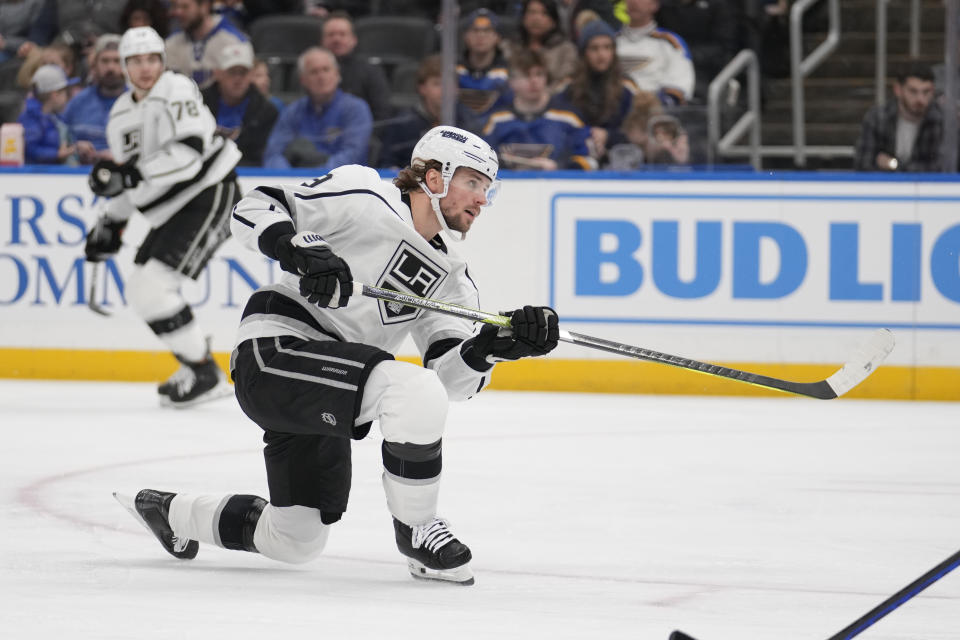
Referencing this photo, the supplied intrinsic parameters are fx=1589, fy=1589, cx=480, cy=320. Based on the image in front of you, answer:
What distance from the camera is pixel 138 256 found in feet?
20.8

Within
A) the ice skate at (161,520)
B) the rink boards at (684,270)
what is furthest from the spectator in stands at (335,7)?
the ice skate at (161,520)

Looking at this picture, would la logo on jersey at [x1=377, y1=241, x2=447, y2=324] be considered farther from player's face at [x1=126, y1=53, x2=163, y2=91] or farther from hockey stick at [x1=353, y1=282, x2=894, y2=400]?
player's face at [x1=126, y1=53, x2=163, y2=91]

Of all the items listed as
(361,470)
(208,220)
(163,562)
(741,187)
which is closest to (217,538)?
(163,562)

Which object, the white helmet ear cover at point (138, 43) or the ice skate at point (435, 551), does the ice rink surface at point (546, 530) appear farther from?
the white helmet ear cover at point (138, 43)

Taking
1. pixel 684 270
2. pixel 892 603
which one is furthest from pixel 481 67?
pixel 892 603

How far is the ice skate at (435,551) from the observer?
10.1ft

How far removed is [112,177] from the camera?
20.6 feet

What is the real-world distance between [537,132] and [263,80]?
4.73 ft

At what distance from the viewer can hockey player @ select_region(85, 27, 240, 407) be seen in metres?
6.27

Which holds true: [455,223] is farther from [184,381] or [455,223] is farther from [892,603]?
[184,381]

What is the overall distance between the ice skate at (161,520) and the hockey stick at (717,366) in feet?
2.08

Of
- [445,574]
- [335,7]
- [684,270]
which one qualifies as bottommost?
[684,270]

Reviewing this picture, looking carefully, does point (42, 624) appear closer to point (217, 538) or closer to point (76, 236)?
point (217, 538)

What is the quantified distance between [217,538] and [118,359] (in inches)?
171
